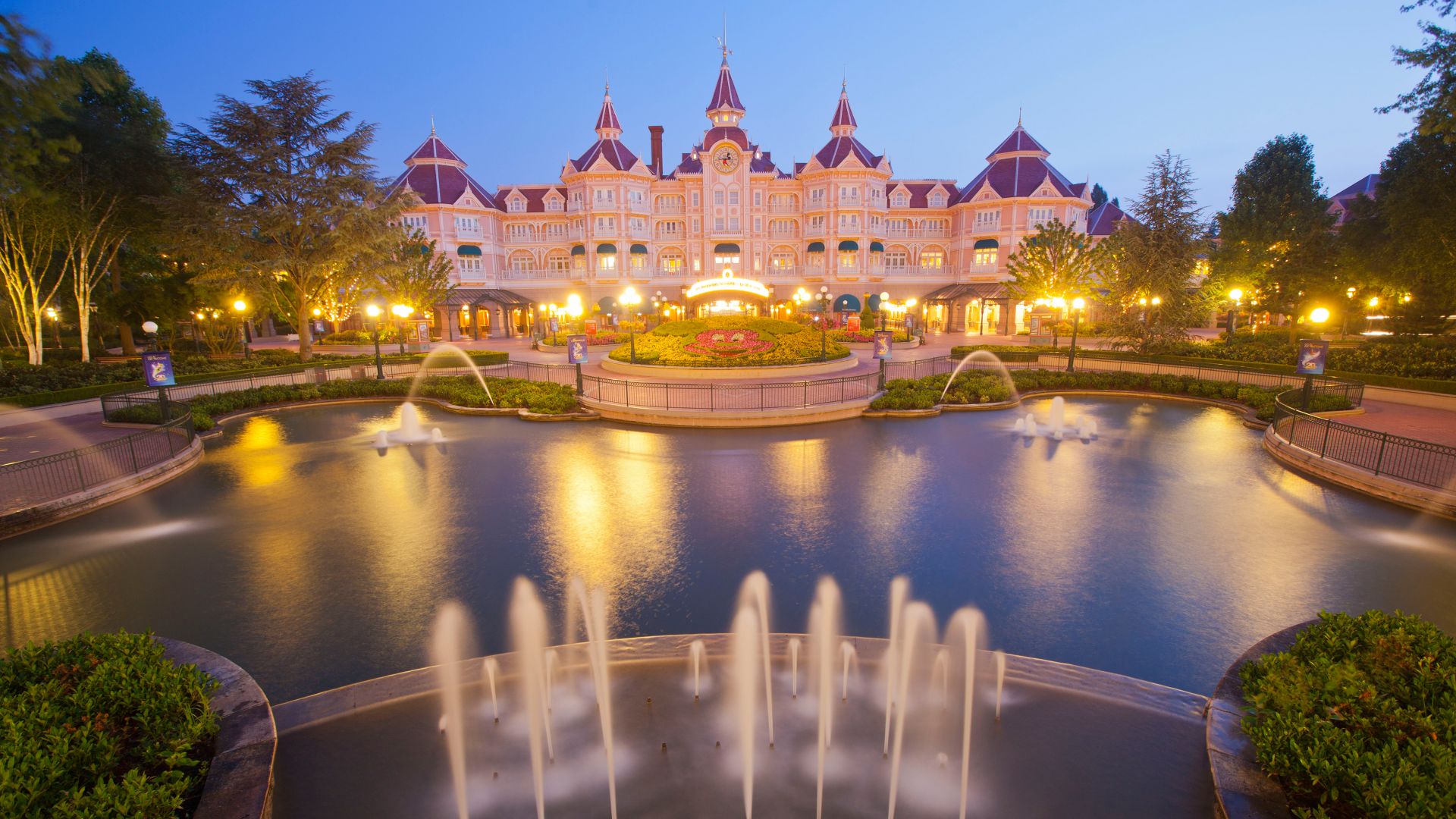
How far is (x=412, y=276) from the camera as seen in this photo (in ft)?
146

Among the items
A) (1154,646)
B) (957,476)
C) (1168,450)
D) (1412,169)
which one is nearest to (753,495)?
(957,476)

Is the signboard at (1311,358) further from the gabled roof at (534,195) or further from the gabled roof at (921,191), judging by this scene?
the gabled roof at (534,195)

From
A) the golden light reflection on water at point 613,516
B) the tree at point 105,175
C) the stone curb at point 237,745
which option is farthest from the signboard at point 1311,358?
the tree at point 105,175

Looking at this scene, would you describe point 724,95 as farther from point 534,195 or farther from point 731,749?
point 731,749

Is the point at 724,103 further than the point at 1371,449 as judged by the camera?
Yes

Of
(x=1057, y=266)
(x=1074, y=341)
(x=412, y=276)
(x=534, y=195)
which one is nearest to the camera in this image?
(x=1074, y=341)

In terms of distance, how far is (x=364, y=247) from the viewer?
34438mm

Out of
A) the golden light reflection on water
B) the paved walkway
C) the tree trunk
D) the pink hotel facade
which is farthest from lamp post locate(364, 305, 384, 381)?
the paved walkway

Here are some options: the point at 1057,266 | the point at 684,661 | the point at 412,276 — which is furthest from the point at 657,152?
the point at 684,661

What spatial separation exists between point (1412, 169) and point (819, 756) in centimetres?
3916

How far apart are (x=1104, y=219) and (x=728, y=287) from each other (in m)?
46.0

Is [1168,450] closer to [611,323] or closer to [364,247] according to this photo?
[364,247]

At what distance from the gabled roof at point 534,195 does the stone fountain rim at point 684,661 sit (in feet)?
200

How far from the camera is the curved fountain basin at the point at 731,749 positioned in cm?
554
